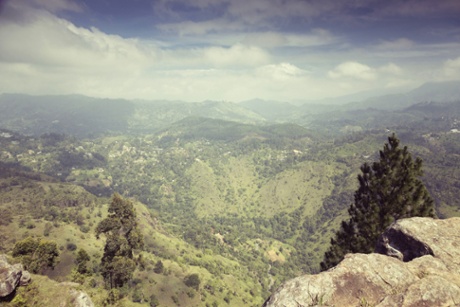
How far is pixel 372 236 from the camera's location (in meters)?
44.0

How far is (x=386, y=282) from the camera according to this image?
17203mm

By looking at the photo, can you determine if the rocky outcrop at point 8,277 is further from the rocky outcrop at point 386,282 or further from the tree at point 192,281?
the tree at point 192,281

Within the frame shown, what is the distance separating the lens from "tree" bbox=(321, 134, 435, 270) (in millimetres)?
40875

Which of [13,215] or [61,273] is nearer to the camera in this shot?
[61,273]

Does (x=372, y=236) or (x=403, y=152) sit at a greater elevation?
(x=403, y=152)

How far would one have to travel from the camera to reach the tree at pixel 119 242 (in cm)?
5084

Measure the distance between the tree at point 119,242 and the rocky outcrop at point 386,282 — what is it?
43.1 metres

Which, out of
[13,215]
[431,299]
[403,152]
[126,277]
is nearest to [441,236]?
[431,299]

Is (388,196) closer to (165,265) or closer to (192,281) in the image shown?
(192,281)

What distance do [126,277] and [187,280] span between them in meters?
107

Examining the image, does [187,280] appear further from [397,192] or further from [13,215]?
[397,192]

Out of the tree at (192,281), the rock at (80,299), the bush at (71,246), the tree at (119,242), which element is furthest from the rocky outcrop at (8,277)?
the bush at (71,246)

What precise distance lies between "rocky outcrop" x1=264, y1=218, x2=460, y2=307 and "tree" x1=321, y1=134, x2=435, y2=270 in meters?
21.8

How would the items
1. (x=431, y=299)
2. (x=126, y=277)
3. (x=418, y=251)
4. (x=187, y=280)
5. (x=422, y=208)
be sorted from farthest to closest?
(x=187, y=280) → (x=126, y=277) → (x=422, y=208) → (x=418, y=251) → (x=431, y=299)
